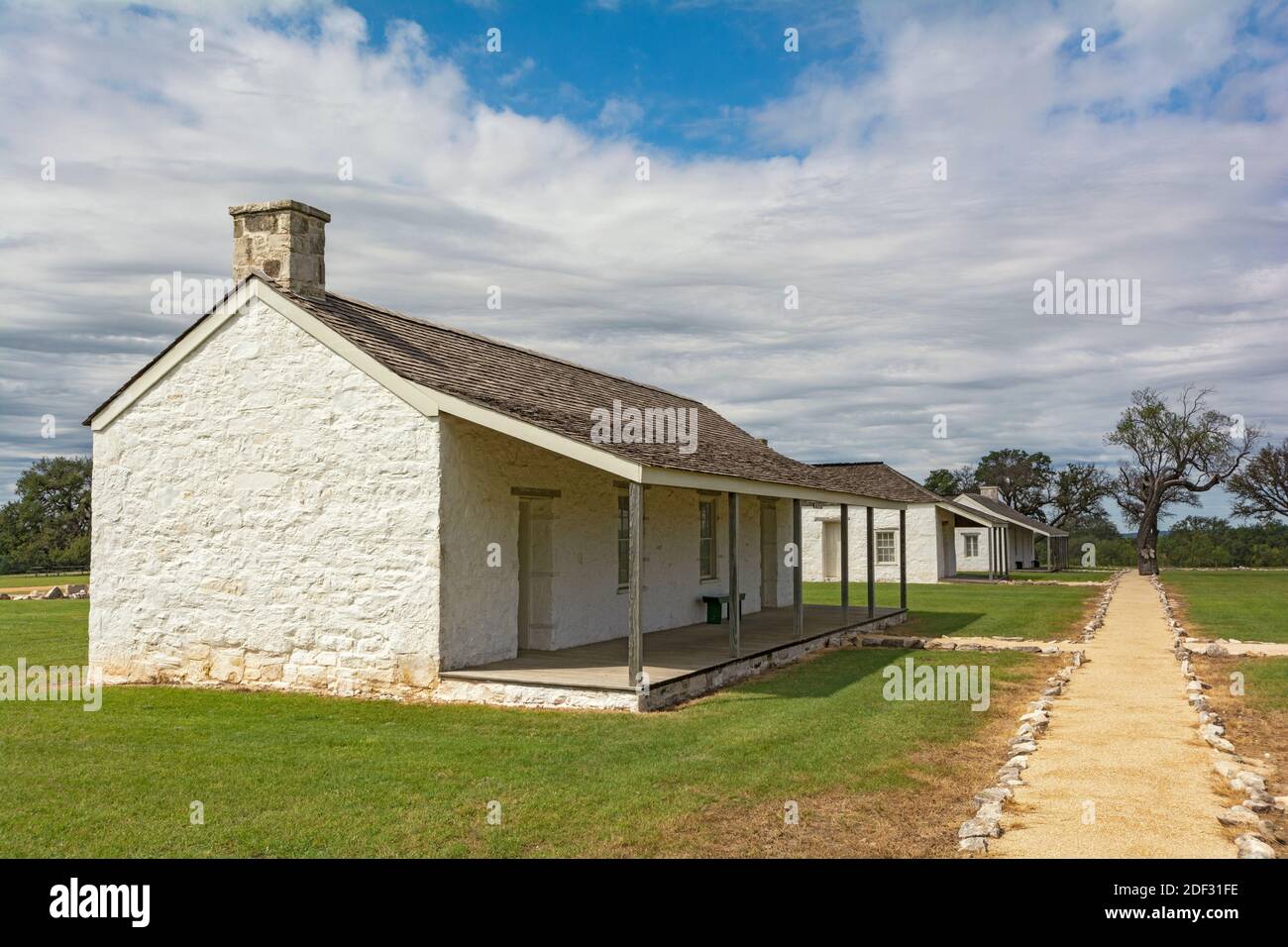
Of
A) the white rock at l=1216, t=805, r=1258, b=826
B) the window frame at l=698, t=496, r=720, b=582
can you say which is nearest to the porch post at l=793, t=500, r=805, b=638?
the window frame at l=698, t=496, r=720, b=582

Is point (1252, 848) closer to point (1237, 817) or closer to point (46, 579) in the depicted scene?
point (1237, 817)

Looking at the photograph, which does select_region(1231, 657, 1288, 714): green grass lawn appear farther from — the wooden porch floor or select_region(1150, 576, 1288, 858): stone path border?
the wooden porch floor

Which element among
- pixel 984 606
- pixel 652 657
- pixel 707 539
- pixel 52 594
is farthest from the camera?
pixel 52 594

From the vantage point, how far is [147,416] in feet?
42.0

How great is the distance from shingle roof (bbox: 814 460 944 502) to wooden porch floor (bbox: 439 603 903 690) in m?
17.4

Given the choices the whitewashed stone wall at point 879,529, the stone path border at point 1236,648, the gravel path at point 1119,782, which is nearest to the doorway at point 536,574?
the gravel path at point 1119,782

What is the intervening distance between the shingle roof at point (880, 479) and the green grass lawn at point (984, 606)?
3.17 m

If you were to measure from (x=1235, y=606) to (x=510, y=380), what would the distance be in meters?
20.8

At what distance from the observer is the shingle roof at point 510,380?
37.7 feet

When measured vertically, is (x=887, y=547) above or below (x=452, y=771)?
above

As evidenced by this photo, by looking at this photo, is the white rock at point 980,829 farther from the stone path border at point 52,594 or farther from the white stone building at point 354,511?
the stone path border at point 52,594

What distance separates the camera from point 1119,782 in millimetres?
7668

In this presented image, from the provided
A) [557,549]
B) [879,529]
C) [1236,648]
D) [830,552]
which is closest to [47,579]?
[830,552]
